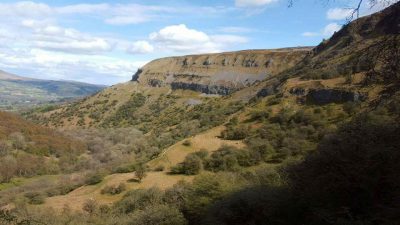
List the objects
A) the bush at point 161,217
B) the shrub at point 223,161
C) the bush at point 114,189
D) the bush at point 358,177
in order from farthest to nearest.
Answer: the shrub at point 223,161
the bush at point 114,189
the bush at point 161,217
the bush at point 358,177

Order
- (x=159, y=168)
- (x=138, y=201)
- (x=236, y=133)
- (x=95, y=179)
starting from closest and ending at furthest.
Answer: (x=138, y=201) → (x=159, y=168) → (x=95, y=179) → (x=236, y=133)

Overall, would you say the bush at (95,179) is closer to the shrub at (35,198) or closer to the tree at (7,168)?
the shrub at (35,198)

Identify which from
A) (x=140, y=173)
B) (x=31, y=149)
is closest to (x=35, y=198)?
(x=140, y=173)

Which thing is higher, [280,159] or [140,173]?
[280,159]

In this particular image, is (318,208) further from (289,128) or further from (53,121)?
(53,121)

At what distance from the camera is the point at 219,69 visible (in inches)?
6093

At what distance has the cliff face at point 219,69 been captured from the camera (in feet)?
437

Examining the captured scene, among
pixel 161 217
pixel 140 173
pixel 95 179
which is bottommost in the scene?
pixel 95 179

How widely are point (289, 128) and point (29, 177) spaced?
51.4 meters

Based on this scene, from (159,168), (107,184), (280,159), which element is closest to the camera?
(280,159)

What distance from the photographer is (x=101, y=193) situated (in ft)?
147

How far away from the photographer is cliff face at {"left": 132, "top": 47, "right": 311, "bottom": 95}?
133125mm

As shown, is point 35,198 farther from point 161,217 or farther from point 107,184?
point 161,217

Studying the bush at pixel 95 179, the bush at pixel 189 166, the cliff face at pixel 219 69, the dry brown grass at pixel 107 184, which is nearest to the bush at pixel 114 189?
the dry brown grass at pixel 107 184
